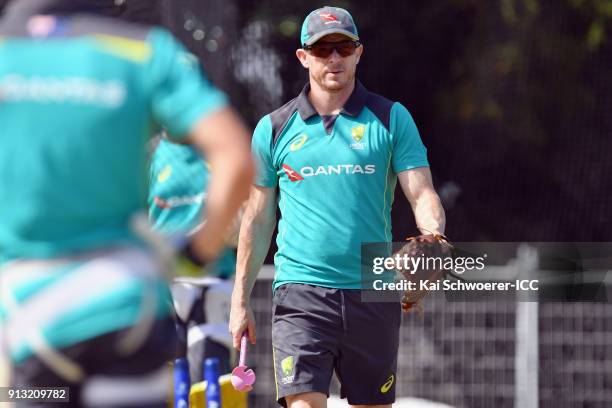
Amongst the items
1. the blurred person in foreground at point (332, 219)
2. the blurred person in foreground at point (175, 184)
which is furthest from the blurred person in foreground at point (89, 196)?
the blurred person in foreground at point (175, 184)

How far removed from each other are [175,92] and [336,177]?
2832 mm

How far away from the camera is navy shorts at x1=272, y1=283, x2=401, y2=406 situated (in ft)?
17.9

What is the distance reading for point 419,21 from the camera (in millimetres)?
12062

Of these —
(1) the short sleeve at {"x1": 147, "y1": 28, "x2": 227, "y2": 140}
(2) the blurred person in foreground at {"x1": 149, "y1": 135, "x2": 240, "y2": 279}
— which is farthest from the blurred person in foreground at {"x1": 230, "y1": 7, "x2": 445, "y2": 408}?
(1) the short sleeve at {"x1": 147, "y1": 28, "x2": 227, "y2": 140}

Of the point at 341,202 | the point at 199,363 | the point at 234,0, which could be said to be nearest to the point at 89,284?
the point at 341,202

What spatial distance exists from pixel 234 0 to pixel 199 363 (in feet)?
17.6

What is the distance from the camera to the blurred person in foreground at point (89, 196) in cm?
263

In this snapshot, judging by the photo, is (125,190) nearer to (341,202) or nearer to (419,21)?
(341,202)

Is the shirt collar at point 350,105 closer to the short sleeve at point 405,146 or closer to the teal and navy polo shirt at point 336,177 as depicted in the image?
the teal and navy polo shirt at point 336,177

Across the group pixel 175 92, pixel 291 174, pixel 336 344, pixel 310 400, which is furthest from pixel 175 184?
pixel 175 92

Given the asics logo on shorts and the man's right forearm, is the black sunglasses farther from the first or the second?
the asics logo on shorts

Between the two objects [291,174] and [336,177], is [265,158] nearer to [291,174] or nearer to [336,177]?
[291,174]

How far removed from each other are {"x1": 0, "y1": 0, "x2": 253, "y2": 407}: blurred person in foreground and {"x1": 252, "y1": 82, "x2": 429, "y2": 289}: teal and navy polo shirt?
9.16 ft

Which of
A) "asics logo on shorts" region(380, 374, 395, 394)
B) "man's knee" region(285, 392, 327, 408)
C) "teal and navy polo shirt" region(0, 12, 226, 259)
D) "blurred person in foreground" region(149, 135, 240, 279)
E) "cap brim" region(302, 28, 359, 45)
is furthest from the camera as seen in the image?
→ "blurred person in foreground" region(149, 135, 240, 279)
